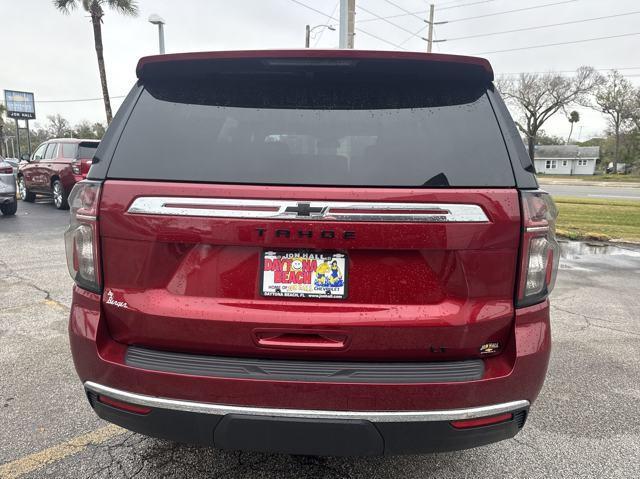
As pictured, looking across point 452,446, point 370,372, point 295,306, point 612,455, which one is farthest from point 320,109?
point 612,455

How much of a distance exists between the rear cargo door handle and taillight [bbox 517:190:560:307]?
2.38ft

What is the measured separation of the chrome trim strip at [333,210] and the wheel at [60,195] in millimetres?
12272

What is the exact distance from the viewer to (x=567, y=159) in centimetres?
7625

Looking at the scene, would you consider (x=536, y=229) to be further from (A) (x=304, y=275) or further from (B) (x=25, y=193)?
(B) (x=25, y=193)

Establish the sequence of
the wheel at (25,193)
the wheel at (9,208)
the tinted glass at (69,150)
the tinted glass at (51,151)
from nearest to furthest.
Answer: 1. the wheel at (9,208)
2. the tinted glass at (69,150)
3. the tinted glass at (51,151)
4. the wheel at (25,193)

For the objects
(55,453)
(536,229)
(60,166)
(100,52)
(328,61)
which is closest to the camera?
(536,229)

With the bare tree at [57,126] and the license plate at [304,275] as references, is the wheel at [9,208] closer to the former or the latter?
the license plate at [304,275]

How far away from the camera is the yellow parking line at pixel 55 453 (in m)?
2.25

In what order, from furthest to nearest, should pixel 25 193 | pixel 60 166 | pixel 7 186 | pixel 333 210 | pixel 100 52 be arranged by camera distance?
pixel 100 52, pixel 25 193, pixel 60 166, pixel 7 186, pixel 333 210

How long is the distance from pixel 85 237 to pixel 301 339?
97cm

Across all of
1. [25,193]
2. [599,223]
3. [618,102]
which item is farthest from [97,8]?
[618,102]

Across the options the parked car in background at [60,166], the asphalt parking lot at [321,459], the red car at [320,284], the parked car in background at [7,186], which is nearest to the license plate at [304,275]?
the red car at [320,284]

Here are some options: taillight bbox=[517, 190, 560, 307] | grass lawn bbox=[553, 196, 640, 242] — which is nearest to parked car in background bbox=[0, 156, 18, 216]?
taillight bbox=[517, 190, 560, 307]

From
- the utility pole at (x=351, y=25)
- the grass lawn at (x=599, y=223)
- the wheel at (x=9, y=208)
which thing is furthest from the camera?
the utility pole at (x=351, y=25)
